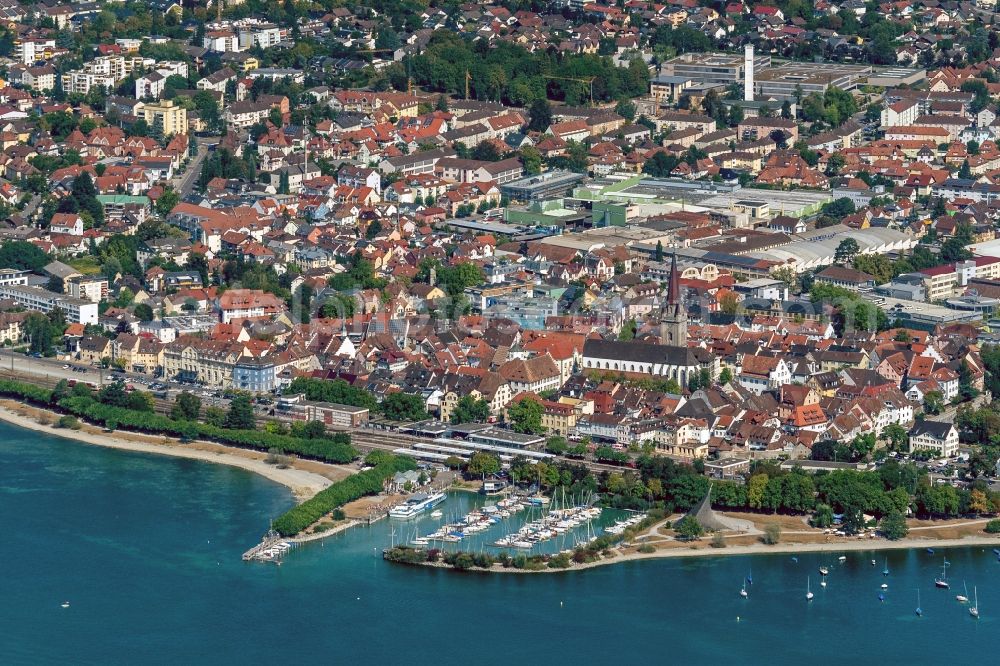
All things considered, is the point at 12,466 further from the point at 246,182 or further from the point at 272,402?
the point at 246,182

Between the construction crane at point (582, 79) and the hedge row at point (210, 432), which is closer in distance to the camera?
the hedge row at point (210, 432)

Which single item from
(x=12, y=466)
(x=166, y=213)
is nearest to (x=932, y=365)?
(x=12, y=466)

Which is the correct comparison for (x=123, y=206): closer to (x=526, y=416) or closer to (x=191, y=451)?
(x=191, y=451)

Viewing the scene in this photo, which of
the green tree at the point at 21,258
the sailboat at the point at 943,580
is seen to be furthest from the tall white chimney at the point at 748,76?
the sailboat at the point at 943,580

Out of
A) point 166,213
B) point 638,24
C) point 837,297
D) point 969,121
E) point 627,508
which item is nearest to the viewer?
point 627,508

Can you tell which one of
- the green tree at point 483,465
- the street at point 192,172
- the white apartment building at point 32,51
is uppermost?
the white apartment building at point 32,51

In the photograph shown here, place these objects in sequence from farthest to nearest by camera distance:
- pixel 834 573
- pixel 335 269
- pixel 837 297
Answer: pixel 335 269
pixel 837 297
pixel 834 573

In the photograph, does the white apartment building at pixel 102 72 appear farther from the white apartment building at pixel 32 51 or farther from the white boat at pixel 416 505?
the white boat at pixel 416 505
